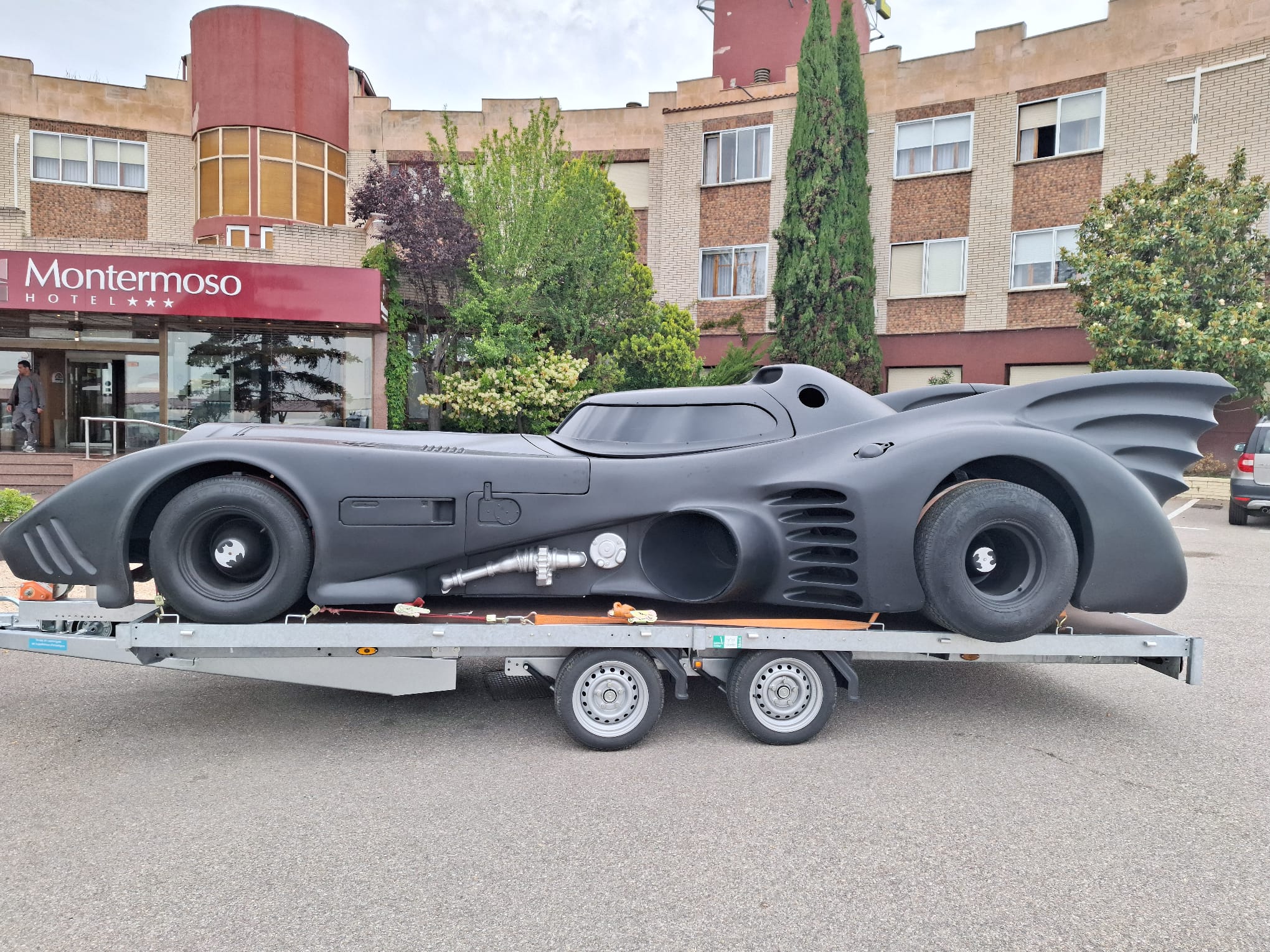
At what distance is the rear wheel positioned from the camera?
14.3m

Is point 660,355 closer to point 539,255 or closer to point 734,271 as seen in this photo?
point 539,255

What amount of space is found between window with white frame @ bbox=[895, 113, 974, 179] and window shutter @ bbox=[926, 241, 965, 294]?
1.87m

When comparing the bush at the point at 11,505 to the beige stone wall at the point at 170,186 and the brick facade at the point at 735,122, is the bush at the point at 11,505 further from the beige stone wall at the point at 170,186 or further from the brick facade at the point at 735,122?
the brick facade at the point at 735,122

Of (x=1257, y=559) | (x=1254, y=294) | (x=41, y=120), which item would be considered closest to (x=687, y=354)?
(x=1257, y=559)

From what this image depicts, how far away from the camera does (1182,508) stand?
16.8m

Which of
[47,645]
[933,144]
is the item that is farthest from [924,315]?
[47,645]

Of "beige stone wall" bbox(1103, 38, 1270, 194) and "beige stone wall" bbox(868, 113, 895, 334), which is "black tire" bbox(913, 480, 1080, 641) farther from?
"beige stone wall" bbox(868, 113, 895, 334)

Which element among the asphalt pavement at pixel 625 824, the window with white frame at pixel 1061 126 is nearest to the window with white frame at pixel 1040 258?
the window with white frame at pixel 1061 126

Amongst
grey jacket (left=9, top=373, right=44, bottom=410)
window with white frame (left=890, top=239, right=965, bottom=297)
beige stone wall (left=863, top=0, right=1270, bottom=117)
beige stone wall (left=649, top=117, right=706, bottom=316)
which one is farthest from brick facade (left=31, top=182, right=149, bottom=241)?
window with white frame (left=890, top=239, right=965, bottom=297)

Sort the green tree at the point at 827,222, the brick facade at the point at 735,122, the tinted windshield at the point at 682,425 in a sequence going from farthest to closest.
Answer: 1. the brick facade at the point at 735,122
2. the green tree at the point at 827,222
3. the tinted windshield at the point at 682,425

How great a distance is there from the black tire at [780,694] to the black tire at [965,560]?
2.22ft

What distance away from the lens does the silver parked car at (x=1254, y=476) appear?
1381 cm

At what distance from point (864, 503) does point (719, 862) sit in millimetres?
1956

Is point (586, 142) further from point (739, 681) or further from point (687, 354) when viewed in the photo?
point (739, 681)
